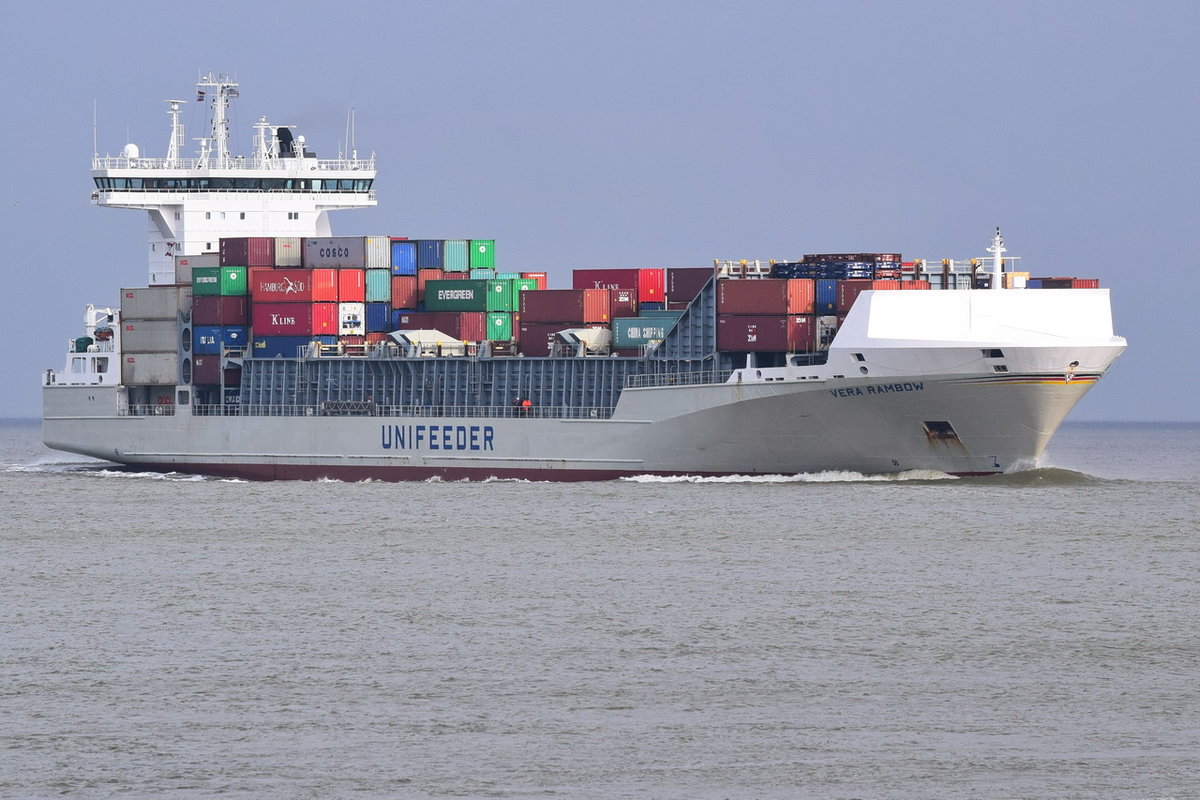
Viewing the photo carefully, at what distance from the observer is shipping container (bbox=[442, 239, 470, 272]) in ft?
191

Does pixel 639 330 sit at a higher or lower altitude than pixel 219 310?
lower

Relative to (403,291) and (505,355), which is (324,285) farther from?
(505,355)

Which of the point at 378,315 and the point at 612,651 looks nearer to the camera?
the point at 612,651

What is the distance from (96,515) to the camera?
154 ft

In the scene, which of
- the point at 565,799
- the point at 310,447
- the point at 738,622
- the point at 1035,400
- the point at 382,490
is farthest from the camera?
the point at 310,447

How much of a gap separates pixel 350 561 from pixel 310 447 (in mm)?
21530

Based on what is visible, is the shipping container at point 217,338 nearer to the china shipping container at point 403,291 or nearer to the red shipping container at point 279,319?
the red shipping container at point 279,319

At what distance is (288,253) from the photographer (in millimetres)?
58562

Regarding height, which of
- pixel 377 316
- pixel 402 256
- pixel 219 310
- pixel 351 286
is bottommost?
pixel 377 316

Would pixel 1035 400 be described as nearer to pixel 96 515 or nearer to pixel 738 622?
pixel 738 622

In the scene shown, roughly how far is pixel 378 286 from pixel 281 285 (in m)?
3.12

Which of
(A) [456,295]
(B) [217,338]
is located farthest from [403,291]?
(B) [217,338]

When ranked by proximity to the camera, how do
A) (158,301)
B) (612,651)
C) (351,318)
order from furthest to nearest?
(158,301) → (351,318) → (612,651)

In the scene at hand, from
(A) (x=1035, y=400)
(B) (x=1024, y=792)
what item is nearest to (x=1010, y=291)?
(A) (x=1035, y=400)
